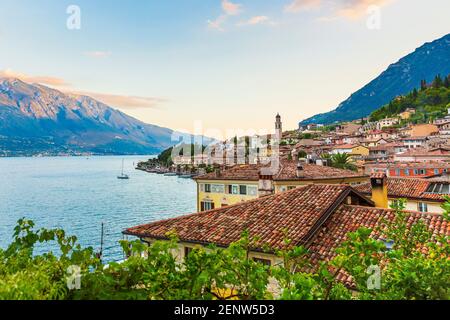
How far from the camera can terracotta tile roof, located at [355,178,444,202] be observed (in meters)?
30.0

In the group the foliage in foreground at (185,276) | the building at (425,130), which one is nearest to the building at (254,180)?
the foliage in foreground at (185,276)

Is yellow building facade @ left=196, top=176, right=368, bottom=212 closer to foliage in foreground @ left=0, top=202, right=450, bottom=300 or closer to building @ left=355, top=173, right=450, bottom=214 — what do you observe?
building @ left=355, top=173, right=450, bottom=214

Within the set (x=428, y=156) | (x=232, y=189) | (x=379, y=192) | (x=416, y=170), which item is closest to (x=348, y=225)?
(x=379, y=192)

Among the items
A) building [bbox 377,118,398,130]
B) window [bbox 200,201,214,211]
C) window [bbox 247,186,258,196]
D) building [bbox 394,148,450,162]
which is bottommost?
window [bbox 200,201,214,211]

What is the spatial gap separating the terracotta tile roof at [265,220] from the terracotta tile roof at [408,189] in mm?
16305

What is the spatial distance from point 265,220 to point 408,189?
23678 millimetres

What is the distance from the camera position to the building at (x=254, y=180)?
1323 inches

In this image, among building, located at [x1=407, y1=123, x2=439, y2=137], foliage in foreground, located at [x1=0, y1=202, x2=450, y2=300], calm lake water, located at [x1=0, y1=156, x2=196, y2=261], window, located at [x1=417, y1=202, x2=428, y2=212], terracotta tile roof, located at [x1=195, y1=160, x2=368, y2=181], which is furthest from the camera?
building, located at [x1=407, y1=123, x2=439, y2=137]

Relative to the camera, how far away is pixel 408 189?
32.2 m

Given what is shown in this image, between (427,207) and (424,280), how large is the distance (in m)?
30.5

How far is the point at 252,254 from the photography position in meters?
12.0

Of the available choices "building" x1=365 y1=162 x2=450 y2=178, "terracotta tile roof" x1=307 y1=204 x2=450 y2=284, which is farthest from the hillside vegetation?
"terracotta tile roof" x1=307 y1=204 x2=450 y2=284

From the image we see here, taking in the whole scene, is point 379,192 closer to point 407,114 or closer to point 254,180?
point 254,180
